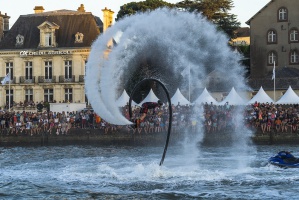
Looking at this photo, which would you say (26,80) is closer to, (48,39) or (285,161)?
(48,39)

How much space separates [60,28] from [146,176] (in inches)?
2803

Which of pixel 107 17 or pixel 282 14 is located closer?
pixel 107 17

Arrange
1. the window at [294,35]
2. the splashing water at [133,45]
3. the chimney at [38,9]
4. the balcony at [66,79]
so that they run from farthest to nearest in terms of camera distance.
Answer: the chimney at [38,9]
the balcony at [66,79]
the window at [294,35]
the splashing water at [133,45]

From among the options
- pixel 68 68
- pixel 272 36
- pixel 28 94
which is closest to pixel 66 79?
pixel 68 68

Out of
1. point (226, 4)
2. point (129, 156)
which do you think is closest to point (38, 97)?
point (226, 4)

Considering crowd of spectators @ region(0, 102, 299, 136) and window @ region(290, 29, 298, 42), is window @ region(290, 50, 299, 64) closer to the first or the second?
window @ region(290, 29, 298, 42)

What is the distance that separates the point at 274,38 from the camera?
354 ft

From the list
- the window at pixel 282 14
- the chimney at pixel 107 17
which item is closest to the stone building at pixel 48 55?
the chimney at pixel 107 17

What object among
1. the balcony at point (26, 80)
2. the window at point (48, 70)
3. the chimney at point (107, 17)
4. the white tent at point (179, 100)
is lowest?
the white tent at point (179, 100)

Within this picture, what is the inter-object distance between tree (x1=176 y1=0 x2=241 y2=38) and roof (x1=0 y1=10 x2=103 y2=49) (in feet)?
50.2

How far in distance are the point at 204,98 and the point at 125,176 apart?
27.4 meters

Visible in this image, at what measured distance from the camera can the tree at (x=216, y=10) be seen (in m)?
104

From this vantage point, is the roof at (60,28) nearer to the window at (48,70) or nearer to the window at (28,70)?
the window at (28,70)

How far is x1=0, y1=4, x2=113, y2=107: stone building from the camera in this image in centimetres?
11306
